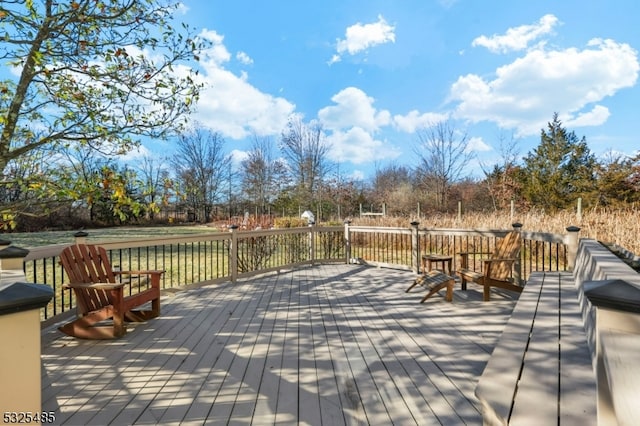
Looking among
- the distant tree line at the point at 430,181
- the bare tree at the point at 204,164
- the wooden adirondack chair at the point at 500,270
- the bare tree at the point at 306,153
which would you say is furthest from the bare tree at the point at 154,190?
the bare tree at the point at 204,164

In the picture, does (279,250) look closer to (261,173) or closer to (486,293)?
(486,293)

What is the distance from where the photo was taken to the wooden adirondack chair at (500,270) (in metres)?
4.38

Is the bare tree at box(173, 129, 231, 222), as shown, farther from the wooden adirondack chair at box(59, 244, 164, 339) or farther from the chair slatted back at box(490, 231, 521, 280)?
the chair slatted back at box(490, 231, 521, 280)

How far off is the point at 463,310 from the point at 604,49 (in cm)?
1151

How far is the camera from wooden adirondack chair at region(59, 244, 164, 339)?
124 inches

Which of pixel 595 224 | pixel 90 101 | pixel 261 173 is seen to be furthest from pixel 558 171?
pixel 90 101

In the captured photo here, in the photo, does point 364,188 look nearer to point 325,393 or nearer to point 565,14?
point 565,14

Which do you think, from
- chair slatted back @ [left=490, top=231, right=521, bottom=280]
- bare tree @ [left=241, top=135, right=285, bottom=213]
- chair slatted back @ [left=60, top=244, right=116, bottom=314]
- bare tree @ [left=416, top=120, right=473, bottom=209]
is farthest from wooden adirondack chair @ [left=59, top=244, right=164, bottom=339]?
bare tree @ [left=416, top=120, right=473, bottom=209]

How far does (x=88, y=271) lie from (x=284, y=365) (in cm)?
240

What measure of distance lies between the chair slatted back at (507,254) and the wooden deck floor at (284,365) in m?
0.45

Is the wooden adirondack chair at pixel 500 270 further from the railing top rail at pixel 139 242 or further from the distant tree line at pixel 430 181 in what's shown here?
the distant tree line at pixel 430 181

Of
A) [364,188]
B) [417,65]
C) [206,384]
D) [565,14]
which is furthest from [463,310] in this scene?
[364,188]

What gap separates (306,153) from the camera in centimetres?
1752

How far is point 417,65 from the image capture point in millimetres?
14891
